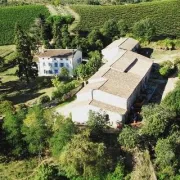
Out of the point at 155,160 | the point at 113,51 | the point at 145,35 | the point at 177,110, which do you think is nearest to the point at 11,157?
the point at 155,160

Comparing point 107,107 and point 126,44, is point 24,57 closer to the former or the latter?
point 126,44

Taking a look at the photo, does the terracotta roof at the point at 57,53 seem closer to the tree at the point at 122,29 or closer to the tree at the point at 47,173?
the tree at the point at 122,29

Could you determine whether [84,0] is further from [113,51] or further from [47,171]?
[47,171]

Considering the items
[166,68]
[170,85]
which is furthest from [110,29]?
[170,85]

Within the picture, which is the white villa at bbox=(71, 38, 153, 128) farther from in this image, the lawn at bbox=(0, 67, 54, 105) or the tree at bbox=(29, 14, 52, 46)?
the tree at bbox=(29, 14, 52, 46)

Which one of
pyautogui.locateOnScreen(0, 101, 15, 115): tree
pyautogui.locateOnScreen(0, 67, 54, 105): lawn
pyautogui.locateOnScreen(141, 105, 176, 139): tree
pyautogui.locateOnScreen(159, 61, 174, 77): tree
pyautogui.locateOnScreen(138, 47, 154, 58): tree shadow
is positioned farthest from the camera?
pyautogui.locateOnScreen(138, 47, 154, 58): tree shadow

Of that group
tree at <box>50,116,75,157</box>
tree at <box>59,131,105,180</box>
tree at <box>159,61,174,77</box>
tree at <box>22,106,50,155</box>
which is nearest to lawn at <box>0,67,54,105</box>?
tree at <box>22,106,50,155</box>
